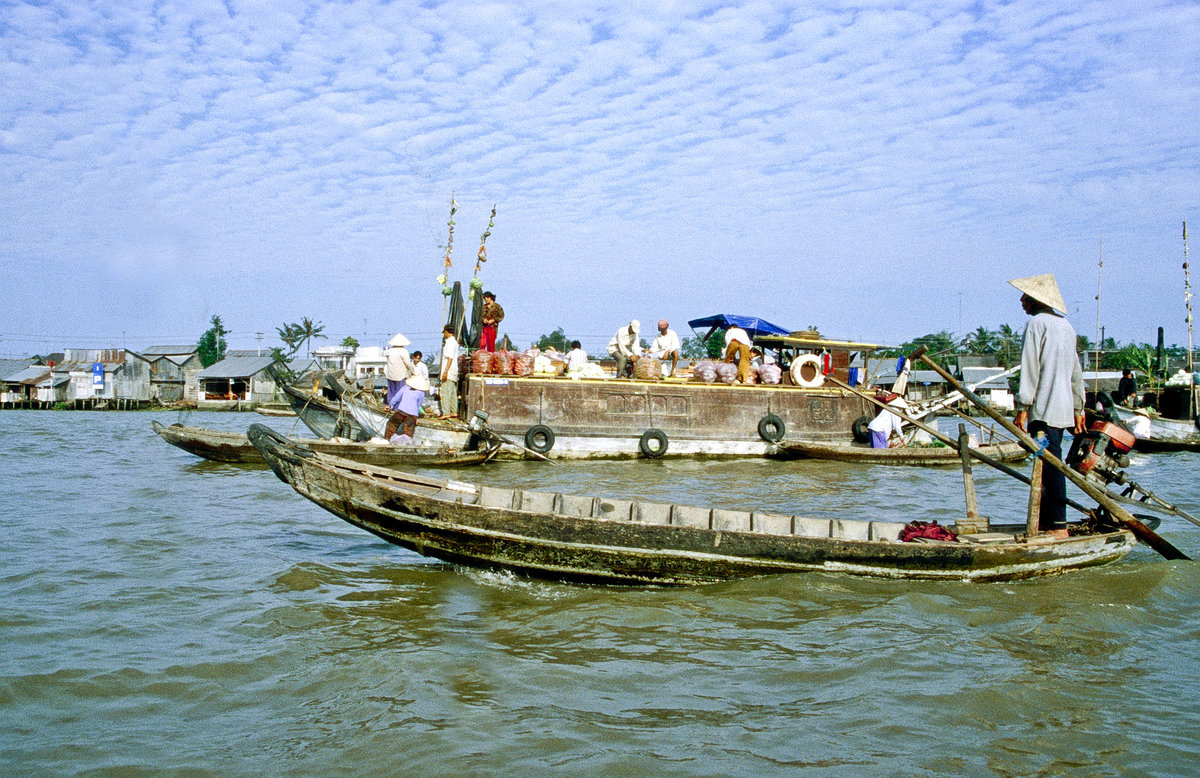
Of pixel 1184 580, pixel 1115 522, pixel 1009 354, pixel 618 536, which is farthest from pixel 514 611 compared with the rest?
pixel 1009 354

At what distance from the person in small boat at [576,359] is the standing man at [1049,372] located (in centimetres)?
995

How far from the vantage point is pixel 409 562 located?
6590mm

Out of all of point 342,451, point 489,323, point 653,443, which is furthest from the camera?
point 489,323

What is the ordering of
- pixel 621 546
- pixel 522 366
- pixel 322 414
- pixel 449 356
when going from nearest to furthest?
pixel 621 546 → pixel 322 414 → pixel 522 366 → pixel 449 356

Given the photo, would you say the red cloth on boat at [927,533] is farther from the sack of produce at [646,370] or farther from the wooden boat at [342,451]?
the sack of produce at [646,370]

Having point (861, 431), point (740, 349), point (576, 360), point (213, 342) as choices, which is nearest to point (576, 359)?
point (576, 360)

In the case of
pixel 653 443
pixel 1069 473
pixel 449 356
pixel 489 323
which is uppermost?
pixel 489 323

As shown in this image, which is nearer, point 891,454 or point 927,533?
point 927,533

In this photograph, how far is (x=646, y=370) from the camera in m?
15.3

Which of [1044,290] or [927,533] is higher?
[1044,290]

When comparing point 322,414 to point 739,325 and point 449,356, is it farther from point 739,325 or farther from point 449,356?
point 739,325

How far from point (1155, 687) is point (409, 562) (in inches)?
203

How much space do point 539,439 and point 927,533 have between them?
927 cm

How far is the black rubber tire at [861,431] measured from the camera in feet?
53.1
